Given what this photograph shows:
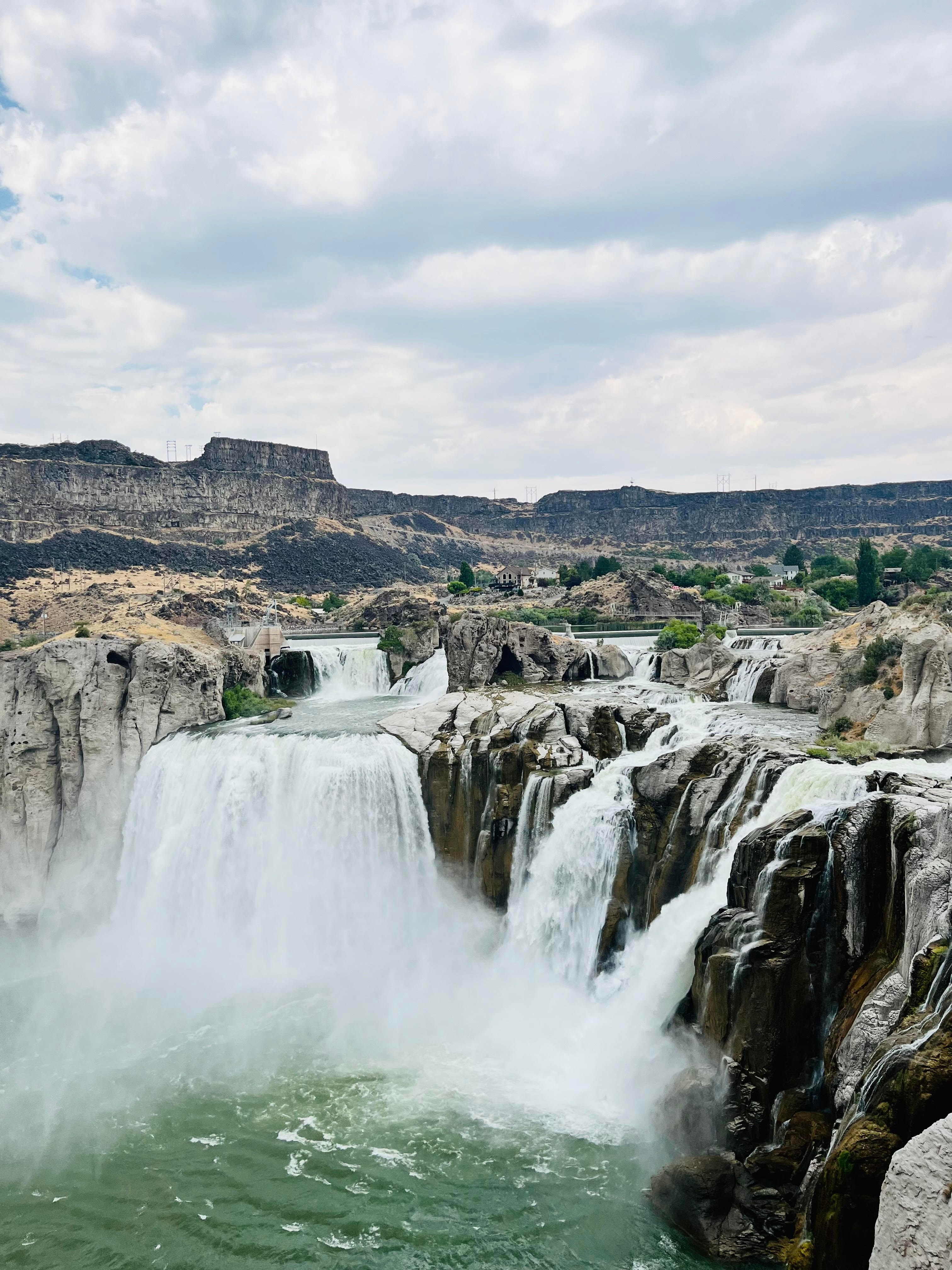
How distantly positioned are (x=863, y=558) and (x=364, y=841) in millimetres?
55718

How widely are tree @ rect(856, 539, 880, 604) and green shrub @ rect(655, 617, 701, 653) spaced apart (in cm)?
2332

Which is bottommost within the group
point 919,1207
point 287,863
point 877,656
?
point 287,863

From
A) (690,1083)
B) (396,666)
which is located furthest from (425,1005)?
(396,666)

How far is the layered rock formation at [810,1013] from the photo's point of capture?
35.2 feet

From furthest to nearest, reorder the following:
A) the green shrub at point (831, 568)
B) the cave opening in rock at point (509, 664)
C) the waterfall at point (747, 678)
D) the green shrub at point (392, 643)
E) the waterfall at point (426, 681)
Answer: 1. the green shrub at point (831, 568)
2. the green shrub at point (392, 643)
3. the waterfall at point (426, 681)
4. the cave opening in rock at point (509, 664)
5. the waterfall at point (747, 678)

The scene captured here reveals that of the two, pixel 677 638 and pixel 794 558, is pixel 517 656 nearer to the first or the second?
pixel 677 638

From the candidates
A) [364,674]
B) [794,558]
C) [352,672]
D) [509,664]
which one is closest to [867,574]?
[509,664]

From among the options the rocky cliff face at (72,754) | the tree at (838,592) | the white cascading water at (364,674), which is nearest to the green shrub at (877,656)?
the white cascading water at (364,674)

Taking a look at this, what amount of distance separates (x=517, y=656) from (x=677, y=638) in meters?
12.4

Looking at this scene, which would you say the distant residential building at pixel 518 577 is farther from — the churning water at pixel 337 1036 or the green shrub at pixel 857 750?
the green shrub at pixel 857 750

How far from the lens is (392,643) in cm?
4706

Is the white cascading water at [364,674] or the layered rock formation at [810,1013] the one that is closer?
the layered rock formation at [810,1013]

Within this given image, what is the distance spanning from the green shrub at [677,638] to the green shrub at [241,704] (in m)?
22.1

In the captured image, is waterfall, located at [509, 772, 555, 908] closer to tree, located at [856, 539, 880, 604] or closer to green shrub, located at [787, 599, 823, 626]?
green shrub, located at [787, 599, 823, 626]
